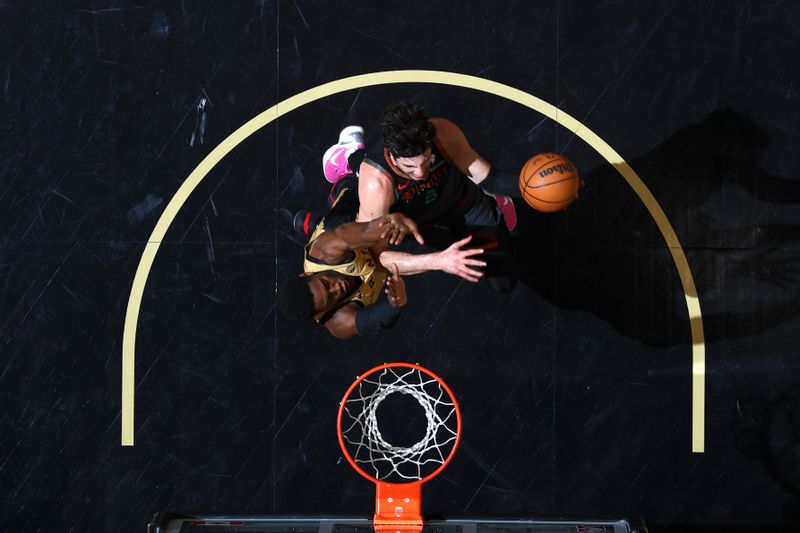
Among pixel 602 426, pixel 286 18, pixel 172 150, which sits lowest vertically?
pixel 602 426

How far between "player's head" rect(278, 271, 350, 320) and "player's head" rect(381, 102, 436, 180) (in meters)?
1.15

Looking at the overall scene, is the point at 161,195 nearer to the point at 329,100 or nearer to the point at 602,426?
the point at 329,100

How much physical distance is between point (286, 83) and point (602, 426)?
4.10m

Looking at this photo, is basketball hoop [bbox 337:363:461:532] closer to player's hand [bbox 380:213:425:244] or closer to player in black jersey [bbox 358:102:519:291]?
player in black jersey [bbox 358:102:519:291]

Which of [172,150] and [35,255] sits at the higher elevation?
[172,150]

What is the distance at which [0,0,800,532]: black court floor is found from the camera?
26.1ft

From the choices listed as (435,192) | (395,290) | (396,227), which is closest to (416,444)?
(395,290)

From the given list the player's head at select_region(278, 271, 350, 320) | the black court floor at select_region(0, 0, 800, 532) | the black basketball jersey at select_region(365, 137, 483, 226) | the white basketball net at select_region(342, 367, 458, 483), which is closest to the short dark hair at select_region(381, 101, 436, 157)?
A: the black basketball jersey at select_region(365, 137, 483, 226)

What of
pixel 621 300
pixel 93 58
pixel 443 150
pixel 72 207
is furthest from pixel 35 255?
pixel 621 300

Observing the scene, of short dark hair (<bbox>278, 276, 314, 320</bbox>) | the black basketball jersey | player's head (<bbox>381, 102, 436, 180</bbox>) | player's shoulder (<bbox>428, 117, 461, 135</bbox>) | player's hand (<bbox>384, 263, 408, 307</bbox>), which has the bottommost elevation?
short dark hair (<bbox>278, 276, 314, 320</bbox>)

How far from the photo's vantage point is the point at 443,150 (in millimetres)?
7242

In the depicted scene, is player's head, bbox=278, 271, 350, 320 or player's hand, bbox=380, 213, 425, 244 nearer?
player's hand, bbox=380, 213, 425, 244

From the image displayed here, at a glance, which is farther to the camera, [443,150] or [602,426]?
[602,426]

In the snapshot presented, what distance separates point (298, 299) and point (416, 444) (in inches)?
68.6
